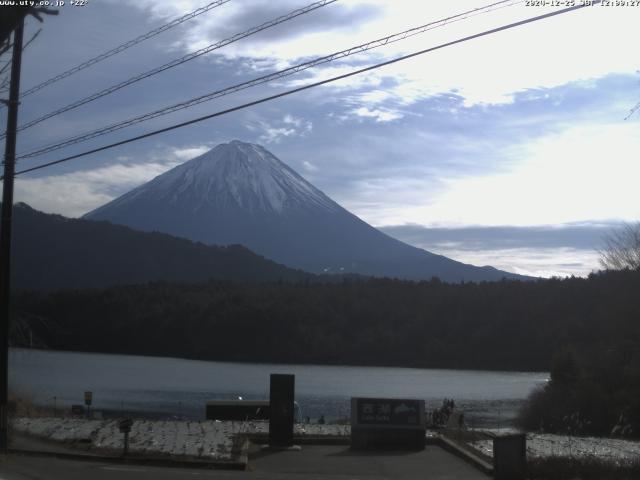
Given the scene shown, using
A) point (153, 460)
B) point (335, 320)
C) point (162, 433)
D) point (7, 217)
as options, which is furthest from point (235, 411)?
point (335, 320)

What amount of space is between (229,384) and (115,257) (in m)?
108

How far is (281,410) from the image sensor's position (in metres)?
19.3

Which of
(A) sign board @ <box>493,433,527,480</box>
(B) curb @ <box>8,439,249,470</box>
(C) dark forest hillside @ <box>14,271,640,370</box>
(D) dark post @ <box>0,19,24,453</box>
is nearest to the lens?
(A) sign board @ <box>493,433,527,480</box>

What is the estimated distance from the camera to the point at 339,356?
123 meters

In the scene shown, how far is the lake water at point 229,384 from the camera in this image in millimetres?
58188

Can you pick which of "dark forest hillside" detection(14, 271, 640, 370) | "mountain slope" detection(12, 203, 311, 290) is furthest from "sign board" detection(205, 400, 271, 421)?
"mountain slope" detection(12, 203, 311, 290)

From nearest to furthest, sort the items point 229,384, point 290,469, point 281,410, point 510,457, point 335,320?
point 510,457
point 290,469
point 281,410
point 229,384
point 335,320

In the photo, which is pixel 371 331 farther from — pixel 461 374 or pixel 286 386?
pixel 286 386

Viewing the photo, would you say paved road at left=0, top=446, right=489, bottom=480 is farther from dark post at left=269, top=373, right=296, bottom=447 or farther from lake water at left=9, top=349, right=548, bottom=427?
lake water at left=9, top=349, right=548, bottom=427

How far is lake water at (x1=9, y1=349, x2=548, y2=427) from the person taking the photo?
58.2m

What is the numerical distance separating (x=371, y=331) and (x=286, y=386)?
346ft

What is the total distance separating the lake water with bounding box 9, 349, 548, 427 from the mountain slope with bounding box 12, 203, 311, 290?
55.4 m

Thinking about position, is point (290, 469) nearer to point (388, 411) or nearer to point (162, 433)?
point (388, 411)

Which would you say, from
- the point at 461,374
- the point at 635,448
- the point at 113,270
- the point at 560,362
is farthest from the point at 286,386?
the point at 113,270
